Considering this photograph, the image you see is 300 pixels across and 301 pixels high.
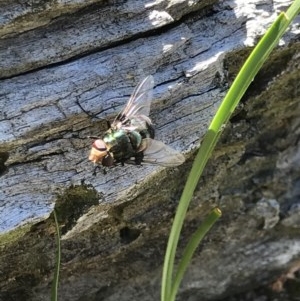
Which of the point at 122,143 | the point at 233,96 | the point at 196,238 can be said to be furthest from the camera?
the point at 122,143

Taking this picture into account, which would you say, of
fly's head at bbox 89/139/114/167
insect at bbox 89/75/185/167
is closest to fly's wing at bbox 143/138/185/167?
insect at bbox 89/75/185/167

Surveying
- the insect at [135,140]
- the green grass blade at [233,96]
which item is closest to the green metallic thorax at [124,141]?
the insect at [135,140]

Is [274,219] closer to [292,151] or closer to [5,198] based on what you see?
[292,151]

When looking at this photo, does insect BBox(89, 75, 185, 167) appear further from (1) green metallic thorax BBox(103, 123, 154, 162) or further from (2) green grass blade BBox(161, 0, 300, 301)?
(2) green grass blade BBox(161, 0, 300, 301)

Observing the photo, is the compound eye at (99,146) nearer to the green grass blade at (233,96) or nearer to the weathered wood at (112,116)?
the weathered wood at (112,116)

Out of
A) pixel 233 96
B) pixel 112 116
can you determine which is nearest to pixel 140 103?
pixel 112 116

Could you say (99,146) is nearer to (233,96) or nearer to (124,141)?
(124,141)
